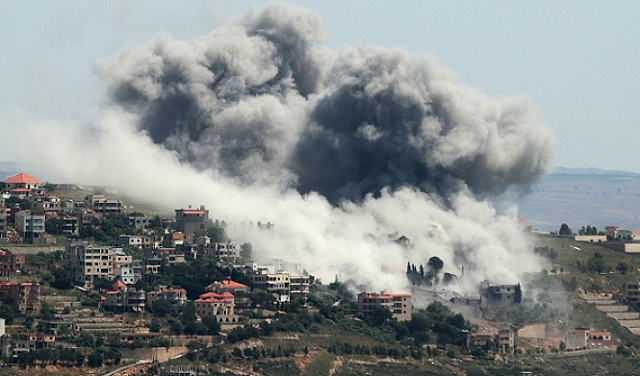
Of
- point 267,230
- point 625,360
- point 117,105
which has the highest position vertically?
point 117,105

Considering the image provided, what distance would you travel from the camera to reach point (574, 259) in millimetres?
145250

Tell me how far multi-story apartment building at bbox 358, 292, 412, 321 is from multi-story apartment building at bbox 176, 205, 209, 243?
16067 mm

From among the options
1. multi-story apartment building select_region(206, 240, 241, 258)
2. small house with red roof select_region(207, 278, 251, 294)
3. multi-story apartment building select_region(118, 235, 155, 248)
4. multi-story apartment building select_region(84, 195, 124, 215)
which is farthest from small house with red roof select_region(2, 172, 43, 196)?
small house with red roof select_region(207, 278, 251, 294)

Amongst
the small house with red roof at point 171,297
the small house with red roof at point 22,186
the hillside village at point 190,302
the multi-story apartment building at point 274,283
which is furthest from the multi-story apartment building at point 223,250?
the small house with red roof at point 22,186

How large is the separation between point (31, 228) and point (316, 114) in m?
26.8

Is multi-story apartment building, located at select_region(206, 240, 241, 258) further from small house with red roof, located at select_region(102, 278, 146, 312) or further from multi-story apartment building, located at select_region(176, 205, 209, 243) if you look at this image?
small house with red roof, located at select_region(102, 278, 146, 312)

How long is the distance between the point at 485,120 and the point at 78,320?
43256 millimetres

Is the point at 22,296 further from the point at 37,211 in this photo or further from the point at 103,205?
the point at 103,205

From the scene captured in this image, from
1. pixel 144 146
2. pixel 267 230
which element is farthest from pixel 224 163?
pixel 267 230

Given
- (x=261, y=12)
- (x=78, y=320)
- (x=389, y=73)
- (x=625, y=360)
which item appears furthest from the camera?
(x=261, y=12)

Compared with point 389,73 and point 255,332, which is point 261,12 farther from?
point 255,332

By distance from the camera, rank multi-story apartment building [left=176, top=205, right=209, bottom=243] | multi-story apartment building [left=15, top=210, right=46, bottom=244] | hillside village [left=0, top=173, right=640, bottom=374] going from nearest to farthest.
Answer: hillside village [left=0, top=173, right=640, bottom=374] < multi-story apartment building [left=15, top=210, right=46, bottom=244] < multi-story apartment building [left=176, top=205, right=209, bottom=243]

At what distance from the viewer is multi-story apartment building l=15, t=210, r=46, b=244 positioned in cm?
13162

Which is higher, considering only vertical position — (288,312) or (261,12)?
(261,12)
